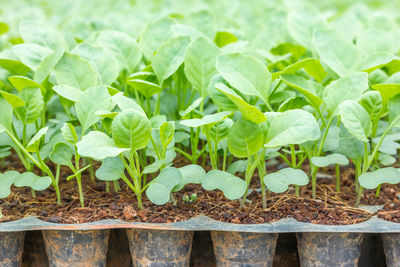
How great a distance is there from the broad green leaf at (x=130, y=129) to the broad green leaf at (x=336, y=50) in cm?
48

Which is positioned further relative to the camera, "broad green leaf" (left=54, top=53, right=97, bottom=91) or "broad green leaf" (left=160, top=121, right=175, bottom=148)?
"broad green leaf" (left=54, top=53, right=97, bottom=91)

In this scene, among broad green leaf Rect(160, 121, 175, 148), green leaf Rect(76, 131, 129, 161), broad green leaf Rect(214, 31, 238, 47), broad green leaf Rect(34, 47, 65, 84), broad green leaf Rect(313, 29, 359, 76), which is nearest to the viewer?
green leaf Rect(76, 131, 129, 161)

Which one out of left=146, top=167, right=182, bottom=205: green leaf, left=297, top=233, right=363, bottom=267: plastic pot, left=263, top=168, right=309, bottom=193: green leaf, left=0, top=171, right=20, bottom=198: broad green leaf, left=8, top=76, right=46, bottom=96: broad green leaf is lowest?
left=297, top=233, right=363, bottom=267: plastic pot

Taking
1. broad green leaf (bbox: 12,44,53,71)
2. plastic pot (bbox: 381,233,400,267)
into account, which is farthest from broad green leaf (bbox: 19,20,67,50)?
plastic pot (bbox: 381,233,400,267)

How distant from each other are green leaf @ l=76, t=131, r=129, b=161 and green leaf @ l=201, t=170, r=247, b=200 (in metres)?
0.19

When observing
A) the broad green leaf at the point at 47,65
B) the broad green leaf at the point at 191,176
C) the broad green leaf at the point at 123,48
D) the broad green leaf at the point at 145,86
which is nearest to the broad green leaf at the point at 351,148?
the broad green leaf at the point at 191,176

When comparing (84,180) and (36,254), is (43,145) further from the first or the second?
(36,254)

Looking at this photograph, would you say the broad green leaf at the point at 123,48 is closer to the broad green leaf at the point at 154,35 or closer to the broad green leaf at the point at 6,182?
the broad green leaf at the point at 154,35

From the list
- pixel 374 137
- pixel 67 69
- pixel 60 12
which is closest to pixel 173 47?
pixel 67 69

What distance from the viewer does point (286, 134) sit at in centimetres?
80

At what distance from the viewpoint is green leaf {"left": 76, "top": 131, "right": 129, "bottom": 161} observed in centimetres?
77

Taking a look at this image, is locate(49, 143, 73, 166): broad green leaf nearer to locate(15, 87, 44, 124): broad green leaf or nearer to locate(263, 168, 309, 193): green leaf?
locate(15, 87, 44, 124): broad green leaf

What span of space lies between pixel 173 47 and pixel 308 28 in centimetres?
45

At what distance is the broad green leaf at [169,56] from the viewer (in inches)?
41.1
